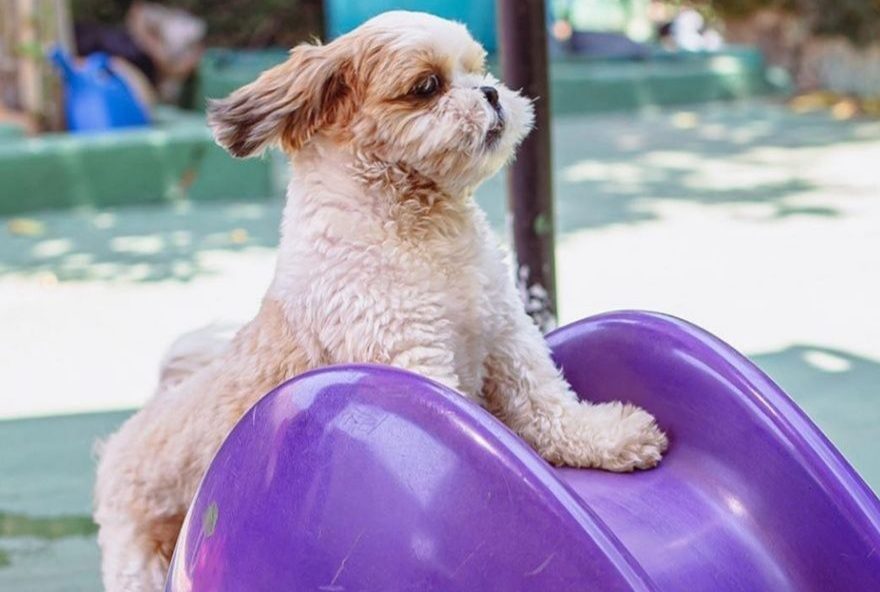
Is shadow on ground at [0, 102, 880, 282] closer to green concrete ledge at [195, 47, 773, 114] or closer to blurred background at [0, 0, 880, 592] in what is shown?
blurred background at [0, 0, 880, 592]

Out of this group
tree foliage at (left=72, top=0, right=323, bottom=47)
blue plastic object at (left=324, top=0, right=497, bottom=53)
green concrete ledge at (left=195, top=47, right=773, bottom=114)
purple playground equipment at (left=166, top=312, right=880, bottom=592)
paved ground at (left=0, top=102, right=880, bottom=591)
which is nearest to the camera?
purple playground equipment at (left=166, top=312, right=880, bottom=592)

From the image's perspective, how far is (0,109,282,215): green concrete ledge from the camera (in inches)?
322

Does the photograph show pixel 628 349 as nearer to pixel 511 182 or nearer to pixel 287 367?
pixel 287 367

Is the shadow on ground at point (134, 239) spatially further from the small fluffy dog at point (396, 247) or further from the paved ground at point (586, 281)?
the small fluffy dog at point (396, 247)

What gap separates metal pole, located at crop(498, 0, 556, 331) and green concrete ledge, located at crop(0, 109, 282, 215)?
4.60 meters

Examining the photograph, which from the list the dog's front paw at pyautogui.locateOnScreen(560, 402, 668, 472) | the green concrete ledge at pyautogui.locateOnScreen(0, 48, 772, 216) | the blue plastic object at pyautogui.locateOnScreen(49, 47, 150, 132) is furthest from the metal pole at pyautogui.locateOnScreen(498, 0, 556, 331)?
the blue plastic object at pyautogui.locateOnScreen(49, 47, 150, 132)

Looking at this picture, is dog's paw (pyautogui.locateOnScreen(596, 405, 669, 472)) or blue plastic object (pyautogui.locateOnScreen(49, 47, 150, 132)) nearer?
dog's paw (pyautogui.locateOnScreen(596, 405, 669, 472))

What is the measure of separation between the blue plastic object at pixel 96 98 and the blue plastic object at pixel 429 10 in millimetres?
1695

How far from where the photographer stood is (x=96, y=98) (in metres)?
9.20

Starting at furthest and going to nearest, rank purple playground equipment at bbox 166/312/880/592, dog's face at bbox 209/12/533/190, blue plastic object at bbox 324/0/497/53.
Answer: blue plastic object at bbox 324/0/497/53, dog's face at bbox 209/12/533/190, purple playground equipment at bbox 166/312/880/592

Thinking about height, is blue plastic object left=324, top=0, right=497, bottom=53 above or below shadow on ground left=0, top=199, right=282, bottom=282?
above

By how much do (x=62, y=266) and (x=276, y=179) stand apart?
8.70ft

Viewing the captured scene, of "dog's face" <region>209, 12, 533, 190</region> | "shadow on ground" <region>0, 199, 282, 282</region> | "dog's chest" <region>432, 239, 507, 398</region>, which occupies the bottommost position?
"shadow on ground" <region>0, 199, 282, 282</region>

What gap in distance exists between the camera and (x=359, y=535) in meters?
1.95
